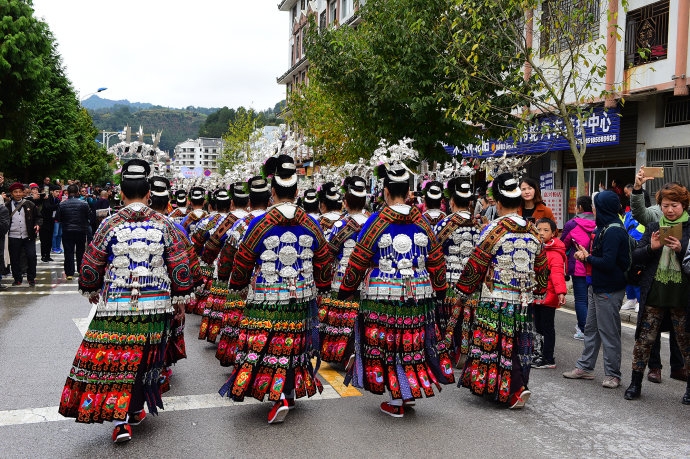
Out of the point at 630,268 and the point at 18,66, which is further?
the point at 18,66

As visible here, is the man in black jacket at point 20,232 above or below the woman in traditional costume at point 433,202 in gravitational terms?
below

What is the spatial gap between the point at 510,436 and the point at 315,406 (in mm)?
1683

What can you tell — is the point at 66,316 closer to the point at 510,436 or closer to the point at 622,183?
the point at 510,436

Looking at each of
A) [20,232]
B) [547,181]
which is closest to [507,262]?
[20,232]

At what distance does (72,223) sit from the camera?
1425 cm

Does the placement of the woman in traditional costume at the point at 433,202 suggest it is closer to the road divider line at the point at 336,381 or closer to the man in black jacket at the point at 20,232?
the road divider line at the point at 336,381

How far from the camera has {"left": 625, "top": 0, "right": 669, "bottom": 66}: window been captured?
1591 centimetres

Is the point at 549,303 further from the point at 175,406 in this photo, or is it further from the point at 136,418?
the point at 136,418

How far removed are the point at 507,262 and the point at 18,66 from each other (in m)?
21.7

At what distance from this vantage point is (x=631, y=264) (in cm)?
671

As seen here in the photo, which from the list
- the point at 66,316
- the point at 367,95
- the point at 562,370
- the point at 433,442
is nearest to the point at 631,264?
the point at 562,370

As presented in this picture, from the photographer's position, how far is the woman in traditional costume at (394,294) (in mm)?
5457

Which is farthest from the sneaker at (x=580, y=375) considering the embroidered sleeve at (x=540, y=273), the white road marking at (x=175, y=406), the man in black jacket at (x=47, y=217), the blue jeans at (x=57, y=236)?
the blue jeans at (x=57, y=236)

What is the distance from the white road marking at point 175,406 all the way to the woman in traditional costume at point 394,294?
814 millimetres
